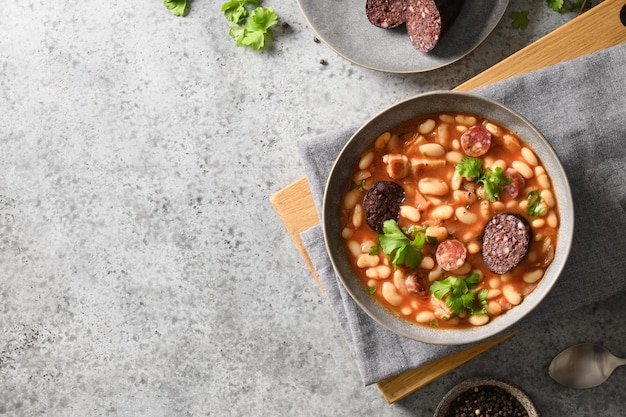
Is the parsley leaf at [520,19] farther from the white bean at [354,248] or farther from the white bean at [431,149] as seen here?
the white bean at [354,248]

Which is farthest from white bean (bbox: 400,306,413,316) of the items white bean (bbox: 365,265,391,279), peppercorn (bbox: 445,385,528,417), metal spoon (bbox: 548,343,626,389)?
metal spoon (bbox: 548,343,626,389)

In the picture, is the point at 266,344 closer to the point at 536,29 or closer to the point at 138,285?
the point at 138,285

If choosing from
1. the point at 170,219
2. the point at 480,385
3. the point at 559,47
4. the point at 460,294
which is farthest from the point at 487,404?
the point at 170,219

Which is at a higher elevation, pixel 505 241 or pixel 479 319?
pixel 505 241

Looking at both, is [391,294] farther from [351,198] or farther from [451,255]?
[351,198]

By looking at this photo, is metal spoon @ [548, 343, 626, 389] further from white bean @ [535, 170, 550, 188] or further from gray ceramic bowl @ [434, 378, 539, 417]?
white bean @ [535, 170, 550, 188]

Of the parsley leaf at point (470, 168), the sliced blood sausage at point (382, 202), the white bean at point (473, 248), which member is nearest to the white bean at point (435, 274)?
the white bean at point (473, 248)
